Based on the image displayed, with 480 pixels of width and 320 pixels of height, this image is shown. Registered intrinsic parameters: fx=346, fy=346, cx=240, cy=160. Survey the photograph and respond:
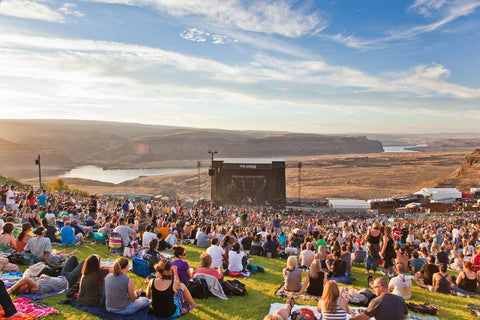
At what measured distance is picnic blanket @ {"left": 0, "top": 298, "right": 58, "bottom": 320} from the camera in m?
5.17

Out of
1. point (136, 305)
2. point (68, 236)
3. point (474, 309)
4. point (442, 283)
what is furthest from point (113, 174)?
point (474, 309)

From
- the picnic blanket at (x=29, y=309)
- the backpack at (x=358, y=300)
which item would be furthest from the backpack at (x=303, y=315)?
the picnic blanket at (x=29, y=309)

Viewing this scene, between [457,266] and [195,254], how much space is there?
798 centimetres

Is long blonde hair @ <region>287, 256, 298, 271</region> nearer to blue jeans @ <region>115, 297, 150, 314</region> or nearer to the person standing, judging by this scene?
the person standing

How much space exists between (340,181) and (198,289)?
60.5m

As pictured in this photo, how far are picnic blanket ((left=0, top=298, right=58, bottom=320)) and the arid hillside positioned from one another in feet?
148

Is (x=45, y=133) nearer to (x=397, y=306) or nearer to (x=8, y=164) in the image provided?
(x=8, y=164)

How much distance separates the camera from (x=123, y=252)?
30.2ft

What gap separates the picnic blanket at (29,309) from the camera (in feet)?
17.0

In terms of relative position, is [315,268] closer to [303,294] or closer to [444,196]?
[303,294]

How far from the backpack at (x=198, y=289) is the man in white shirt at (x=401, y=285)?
3643 mm

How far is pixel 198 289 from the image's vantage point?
641 cm

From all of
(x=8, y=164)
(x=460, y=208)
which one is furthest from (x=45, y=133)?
(x=460, y=208)

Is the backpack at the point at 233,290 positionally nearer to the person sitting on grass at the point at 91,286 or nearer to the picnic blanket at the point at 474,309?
the person sitting on grass at the point at 91,286
